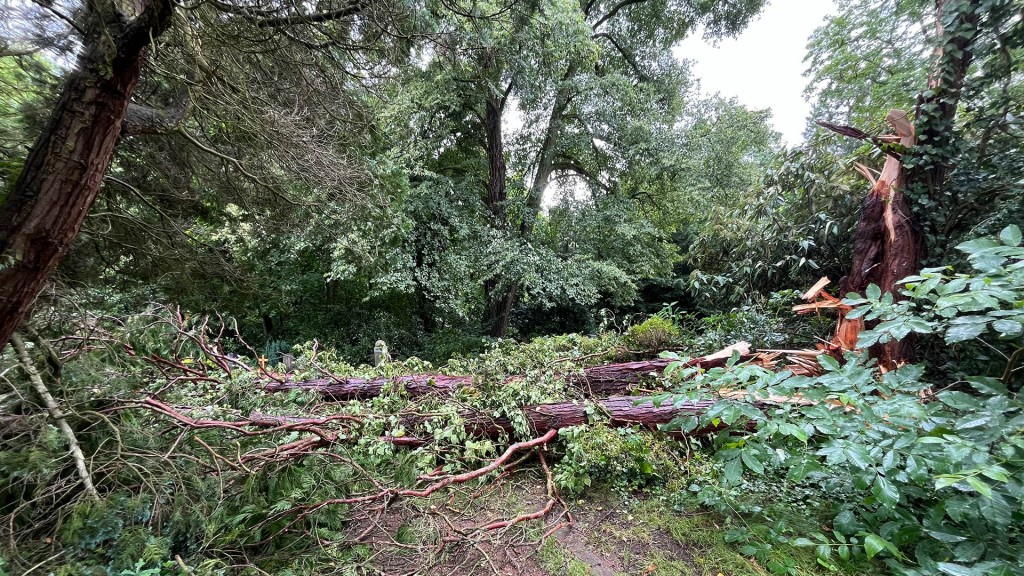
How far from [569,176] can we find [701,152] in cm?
288

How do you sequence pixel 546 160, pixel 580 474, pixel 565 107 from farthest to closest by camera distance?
pixel 546 160 → pixel 565 107 → pixel 580 474

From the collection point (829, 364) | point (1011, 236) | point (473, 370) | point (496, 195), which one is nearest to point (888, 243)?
point (1011, 236)

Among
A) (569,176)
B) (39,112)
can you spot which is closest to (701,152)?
(569,176)

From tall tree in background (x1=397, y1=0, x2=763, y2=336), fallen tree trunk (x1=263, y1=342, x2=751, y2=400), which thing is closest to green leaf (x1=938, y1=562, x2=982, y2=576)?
fallen tree trunk (x1=263, y1=342, x2=751, y2=400)

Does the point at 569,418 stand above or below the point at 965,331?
below

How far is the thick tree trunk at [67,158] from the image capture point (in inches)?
52.8

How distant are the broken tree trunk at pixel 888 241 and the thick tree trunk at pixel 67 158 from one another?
4.57m

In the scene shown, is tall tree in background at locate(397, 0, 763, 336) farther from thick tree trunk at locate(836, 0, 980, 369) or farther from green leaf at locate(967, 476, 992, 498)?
green leaf at locate(967, 476, 992, 498)

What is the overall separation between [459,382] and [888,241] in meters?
3.86

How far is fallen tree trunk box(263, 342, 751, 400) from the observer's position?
3156 mm

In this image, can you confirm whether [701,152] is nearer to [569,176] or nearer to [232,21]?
[569,176]

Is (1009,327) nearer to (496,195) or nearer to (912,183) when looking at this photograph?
(912,183)

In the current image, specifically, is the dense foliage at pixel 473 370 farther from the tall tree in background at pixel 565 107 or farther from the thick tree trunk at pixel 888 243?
the tall tree in background at pixel 565 107

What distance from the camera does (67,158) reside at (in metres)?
1.37
